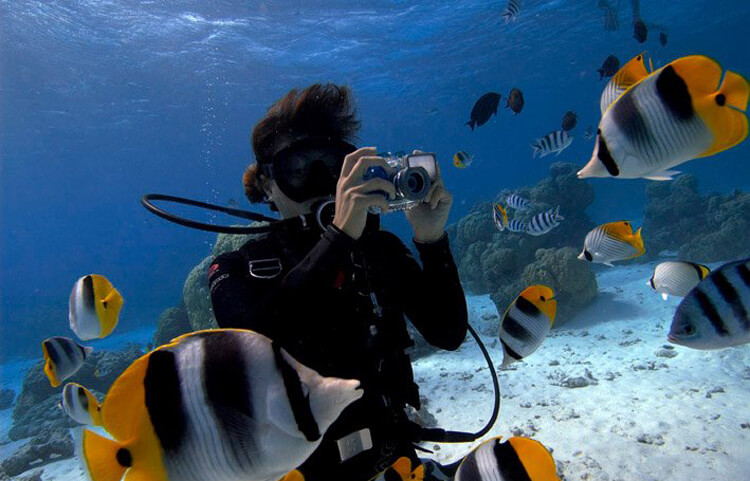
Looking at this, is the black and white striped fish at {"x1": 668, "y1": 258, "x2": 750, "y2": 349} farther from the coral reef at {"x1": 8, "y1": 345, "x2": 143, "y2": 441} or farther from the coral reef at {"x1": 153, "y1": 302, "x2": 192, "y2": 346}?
the coral reef at {"x1": 8, "y1": 345, "x2": 143, "y2": 441}

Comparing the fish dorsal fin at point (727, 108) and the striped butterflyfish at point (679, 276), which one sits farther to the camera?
the striped butterflyfish at point (679, 276)

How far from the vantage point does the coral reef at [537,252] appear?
9.83m

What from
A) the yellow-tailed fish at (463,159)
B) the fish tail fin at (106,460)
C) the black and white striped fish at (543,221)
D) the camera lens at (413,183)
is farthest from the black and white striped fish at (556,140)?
the fish tail fin at (106,460)

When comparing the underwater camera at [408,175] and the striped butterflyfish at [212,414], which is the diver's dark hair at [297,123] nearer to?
the underwater camera at [408,175]

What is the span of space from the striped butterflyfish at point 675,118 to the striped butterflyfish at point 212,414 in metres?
1.29

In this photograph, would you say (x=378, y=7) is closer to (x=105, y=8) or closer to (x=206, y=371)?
(x=105, y=8)

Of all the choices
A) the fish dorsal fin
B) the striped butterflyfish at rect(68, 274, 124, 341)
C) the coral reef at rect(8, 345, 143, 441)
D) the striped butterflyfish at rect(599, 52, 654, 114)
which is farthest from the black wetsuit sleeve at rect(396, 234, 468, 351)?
the coral reef at rect(8, 345, 143, 441)

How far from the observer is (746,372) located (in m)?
5.52

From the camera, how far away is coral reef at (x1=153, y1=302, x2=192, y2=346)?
12.6m

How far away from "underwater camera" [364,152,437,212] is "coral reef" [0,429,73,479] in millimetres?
9984

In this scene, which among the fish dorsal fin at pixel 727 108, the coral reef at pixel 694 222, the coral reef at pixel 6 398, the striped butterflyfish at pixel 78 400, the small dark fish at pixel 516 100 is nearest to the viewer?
the fish dorsal fin at pixel 727 108

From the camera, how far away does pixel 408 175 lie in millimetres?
2242

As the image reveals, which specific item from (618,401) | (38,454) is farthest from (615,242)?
(38,454)

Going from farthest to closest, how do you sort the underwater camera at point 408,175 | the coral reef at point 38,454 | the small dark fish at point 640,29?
the coral reef at point 38,454 → the small dark fish at point 640,29 → the underwater camera at point 408,175
